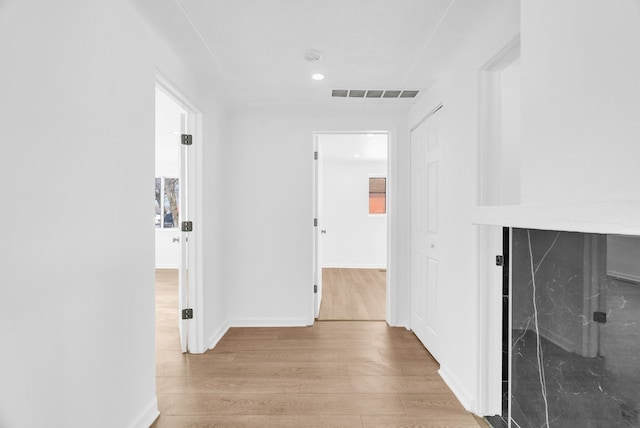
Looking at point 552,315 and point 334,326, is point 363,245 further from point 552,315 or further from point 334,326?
point 552,315

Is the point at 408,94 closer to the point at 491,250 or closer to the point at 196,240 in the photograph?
the point at 491,250

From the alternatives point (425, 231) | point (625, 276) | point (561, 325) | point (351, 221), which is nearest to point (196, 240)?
point (425, 231)

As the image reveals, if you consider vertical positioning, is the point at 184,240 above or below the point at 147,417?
above

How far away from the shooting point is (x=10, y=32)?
1.02 m

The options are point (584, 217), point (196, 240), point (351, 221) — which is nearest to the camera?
point (584, 217)

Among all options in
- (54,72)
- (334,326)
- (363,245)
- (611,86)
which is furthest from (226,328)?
(363,245)

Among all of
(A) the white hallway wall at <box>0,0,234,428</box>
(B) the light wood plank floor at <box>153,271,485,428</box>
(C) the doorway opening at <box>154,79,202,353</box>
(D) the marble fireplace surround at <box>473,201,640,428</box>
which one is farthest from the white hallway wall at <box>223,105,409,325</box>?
(D) the marble fireplace surround at <box>473,201,640,428</box>

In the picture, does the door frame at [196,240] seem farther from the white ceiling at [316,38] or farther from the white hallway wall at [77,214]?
the white hallway wall at [77,214]

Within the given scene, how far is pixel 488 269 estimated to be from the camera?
6.16 feet

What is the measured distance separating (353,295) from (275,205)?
206 cm

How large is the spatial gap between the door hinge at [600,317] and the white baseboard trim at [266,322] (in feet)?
8.61

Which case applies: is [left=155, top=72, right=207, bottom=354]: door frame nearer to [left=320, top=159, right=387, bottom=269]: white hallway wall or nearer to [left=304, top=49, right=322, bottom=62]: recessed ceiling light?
[left=304, top=49, right=322, bottom=62]: recessed ceiling light

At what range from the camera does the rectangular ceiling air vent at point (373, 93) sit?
2888mm

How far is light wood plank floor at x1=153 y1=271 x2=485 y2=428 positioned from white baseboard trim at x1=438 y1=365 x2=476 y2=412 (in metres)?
0.05
